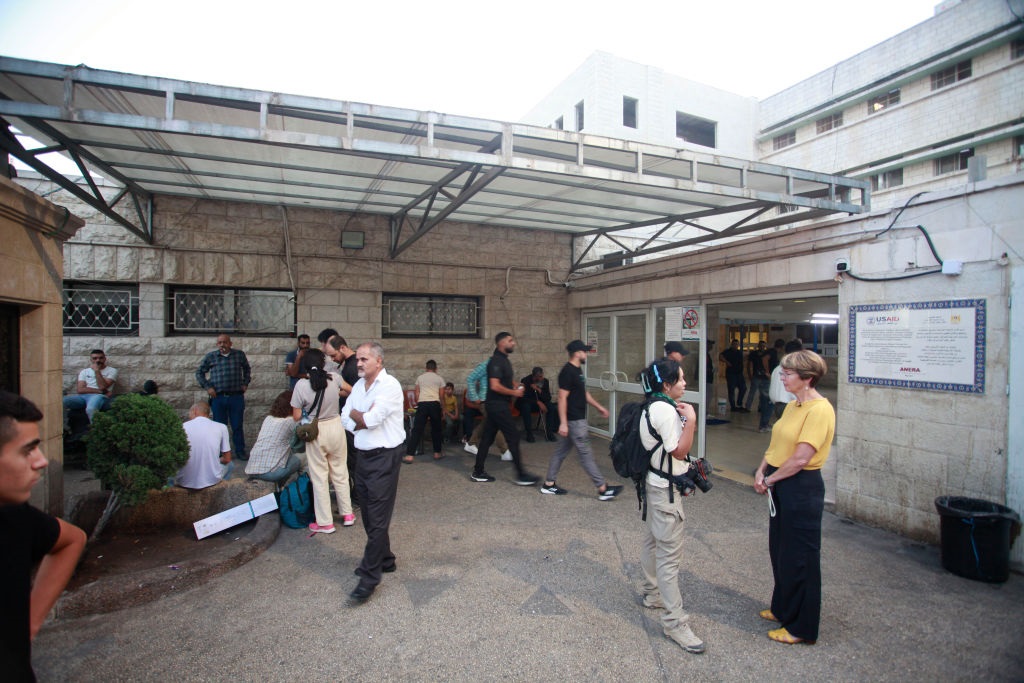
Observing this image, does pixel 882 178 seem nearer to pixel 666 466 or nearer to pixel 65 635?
pixel 666 466

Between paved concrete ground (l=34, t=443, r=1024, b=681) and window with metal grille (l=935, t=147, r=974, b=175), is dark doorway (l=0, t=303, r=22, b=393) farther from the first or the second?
window with metal grille (l=935, t=147, r=974, b=175)

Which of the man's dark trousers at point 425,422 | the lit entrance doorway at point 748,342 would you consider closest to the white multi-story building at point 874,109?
the lit entrance doorway at point 748,342

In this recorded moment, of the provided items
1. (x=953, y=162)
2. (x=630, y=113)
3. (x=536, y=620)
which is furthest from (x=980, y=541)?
(x=953, y=162)

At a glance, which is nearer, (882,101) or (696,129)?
(882,101)

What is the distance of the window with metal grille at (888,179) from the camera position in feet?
86.9

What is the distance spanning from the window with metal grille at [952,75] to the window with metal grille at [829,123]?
4556 mm

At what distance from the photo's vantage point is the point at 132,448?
405 centimetres

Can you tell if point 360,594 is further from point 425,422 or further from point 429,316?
point 429,316

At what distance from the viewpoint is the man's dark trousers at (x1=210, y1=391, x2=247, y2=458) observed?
7492 millimetres

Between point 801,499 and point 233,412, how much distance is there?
730 centimetres

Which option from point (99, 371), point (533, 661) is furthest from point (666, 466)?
point (99, 371)

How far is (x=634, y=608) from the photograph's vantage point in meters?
3.52

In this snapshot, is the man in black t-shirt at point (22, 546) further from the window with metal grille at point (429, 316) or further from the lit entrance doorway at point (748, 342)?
the window with metal grille at point (429, 316)

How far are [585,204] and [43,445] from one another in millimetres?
6547
